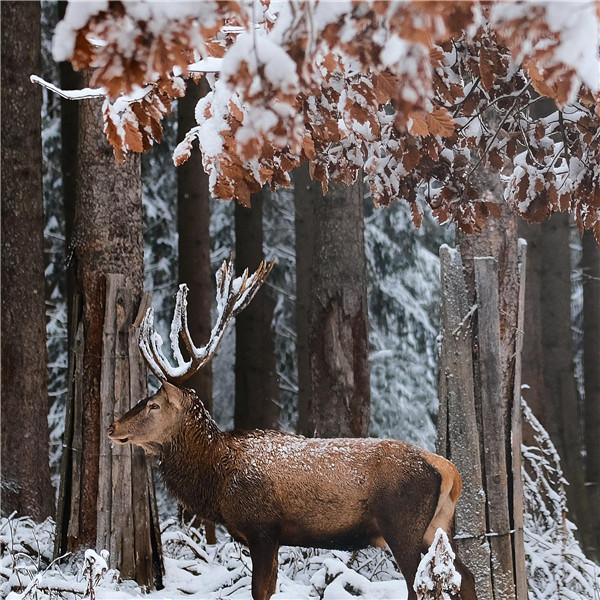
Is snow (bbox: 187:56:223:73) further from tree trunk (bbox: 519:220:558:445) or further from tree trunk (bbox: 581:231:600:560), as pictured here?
tree trunk (bbox: 581:231:600:560)

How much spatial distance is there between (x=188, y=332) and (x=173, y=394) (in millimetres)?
350

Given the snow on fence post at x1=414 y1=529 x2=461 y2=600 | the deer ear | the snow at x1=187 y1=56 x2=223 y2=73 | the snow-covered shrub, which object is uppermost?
the snow at x1=187 y1=56 x2=223 y2=73

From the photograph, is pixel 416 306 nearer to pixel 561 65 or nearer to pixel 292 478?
pixel 292 478

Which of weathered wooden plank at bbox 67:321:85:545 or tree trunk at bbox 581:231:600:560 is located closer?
weathered wooden plank at bbox 67:321:85:545

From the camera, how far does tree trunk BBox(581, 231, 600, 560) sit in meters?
10.6

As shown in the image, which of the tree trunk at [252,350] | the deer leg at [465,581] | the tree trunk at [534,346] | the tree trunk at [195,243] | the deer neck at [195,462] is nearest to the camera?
the deer leg at [465,581]

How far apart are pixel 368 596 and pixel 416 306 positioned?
7939mm

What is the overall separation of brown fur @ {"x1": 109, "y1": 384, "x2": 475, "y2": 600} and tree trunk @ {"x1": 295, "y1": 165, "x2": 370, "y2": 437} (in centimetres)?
227

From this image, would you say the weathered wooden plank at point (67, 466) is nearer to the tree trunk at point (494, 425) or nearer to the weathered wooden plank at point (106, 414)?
the weathered wooden plank at point (106, 414)

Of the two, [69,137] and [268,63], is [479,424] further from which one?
[69,137]

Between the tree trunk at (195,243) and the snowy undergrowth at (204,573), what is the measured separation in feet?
9.82

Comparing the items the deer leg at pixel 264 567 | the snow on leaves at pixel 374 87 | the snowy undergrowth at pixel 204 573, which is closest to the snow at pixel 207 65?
the snow on leaves at pixel 374 87

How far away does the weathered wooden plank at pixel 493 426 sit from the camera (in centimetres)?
438

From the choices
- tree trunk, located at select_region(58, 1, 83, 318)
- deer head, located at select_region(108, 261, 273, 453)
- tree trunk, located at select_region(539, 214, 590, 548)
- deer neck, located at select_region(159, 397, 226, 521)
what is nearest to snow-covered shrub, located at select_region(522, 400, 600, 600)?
deer neck, located at select_region(159, 397, 226, 521)
